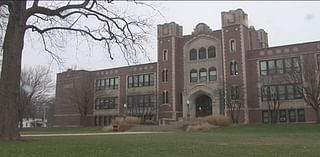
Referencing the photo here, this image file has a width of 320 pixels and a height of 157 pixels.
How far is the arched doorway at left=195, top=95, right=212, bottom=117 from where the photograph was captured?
184 ft

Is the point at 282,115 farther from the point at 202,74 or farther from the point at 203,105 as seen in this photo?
the point at 202,74

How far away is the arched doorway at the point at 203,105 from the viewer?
56.1 m

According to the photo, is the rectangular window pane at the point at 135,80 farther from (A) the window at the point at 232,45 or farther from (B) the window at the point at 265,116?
(B) the window at the point at 265,116

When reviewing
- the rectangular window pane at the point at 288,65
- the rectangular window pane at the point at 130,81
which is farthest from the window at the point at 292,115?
the rectangular window pane at the point at 130,81

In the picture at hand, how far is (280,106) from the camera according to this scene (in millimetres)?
49250

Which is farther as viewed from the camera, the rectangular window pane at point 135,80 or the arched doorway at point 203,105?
the rectangular window pane at point 135,80

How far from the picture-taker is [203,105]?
5681 centimetres

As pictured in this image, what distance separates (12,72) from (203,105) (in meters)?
41.2

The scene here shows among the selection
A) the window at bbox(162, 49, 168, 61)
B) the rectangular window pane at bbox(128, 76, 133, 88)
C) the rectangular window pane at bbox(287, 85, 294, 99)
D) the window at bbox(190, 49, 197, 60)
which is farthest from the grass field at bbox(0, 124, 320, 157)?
the rectangular window pane at bbox(128, 76, 133, 88)

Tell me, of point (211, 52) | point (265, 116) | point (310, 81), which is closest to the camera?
point (310, 81)

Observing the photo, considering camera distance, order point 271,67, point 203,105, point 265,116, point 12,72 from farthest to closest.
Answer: point 203,105 → point 265,116 → point 271,67 → point 12,72

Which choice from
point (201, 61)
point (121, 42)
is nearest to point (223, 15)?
point (201, 61)

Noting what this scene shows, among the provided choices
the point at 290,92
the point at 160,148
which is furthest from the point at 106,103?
the point at 160,148

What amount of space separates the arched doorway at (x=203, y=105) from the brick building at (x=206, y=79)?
14cm
